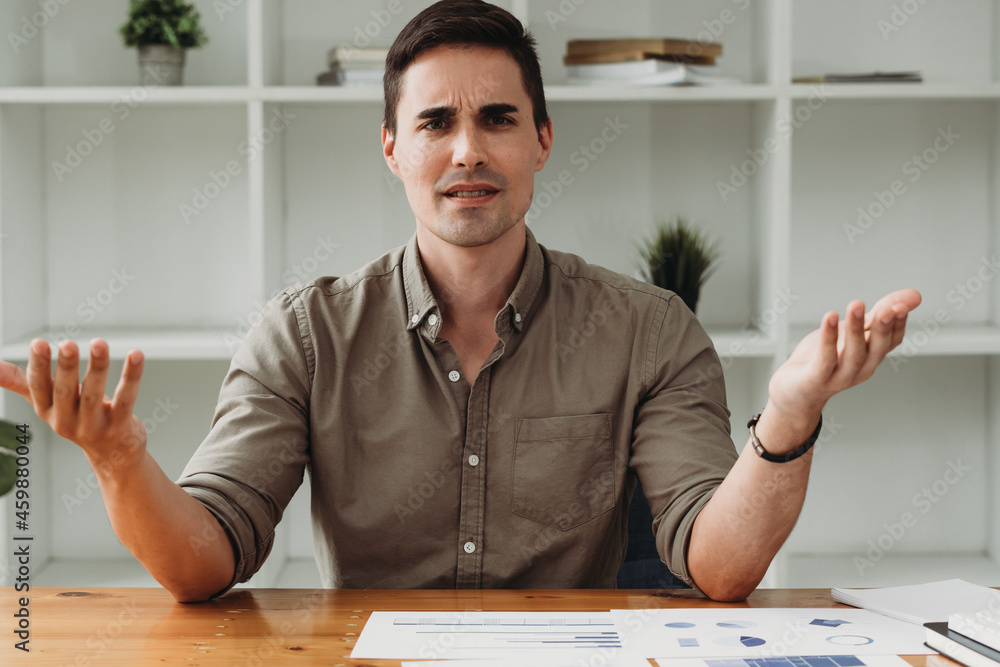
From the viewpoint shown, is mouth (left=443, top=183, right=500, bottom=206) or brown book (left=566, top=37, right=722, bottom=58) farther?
brown book (left=566, top=37, right=722, bottom=58)

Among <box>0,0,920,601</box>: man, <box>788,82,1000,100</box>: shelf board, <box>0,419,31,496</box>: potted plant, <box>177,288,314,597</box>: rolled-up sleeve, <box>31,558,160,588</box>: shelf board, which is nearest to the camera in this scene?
<box>0,419,31,496</box>: potted plant

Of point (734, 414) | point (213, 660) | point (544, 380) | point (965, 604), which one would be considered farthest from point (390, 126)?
point (734, 414)

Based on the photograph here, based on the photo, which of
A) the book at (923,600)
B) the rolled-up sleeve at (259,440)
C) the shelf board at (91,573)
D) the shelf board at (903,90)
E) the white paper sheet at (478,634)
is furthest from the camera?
the shelf board at (91,573)

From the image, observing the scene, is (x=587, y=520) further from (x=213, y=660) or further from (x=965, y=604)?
(x=213, y=660)

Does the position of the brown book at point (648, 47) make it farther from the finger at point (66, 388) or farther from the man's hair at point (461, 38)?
the finger at point (66, 388)

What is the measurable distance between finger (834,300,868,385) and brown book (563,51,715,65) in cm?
129

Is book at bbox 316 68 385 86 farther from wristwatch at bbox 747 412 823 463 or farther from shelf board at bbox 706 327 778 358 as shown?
wristwatch at bbox 747 412 823 463

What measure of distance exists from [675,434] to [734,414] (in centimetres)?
118

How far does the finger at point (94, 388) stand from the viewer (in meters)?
0.79

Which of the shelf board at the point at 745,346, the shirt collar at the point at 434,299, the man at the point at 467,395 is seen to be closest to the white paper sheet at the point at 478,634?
the man at the point at 467,395

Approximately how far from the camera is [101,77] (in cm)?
228

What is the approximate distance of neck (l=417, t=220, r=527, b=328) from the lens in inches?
55.5

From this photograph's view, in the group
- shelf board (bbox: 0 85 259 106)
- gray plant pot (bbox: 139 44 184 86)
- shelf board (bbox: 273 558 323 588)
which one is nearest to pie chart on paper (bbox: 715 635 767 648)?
shelf board (bbox: 273 558 323 588)

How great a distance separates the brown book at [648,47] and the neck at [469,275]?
2.62 ft
